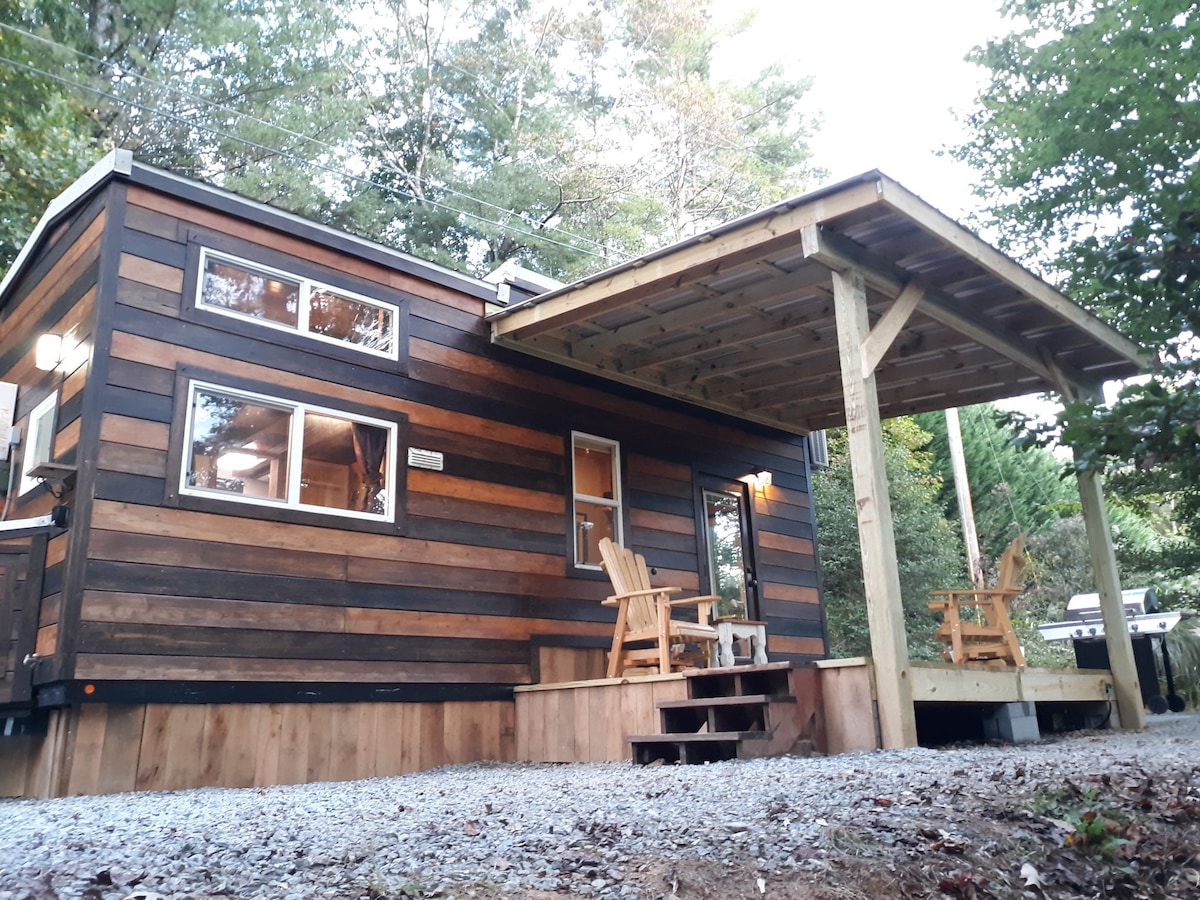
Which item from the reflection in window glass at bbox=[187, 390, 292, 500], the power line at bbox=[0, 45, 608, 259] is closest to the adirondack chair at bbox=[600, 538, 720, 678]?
the reflection in window glass at bbox=[187, 390, 292, 500]

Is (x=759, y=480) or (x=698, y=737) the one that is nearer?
(x=698, y=737)

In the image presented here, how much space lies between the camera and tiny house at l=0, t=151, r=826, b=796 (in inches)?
188

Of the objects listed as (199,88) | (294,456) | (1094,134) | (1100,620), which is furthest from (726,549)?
(199,88)

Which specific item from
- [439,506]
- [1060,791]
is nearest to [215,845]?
[1060,791]

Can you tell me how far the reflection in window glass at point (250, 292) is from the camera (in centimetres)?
552

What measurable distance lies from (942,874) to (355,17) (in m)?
17.4

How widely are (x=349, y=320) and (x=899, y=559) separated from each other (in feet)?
38.9

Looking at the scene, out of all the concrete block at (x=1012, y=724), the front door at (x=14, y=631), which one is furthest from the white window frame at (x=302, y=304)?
the concrete block at (x=1012, y=724)

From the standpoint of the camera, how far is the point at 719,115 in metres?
17.3

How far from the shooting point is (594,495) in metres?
7.39

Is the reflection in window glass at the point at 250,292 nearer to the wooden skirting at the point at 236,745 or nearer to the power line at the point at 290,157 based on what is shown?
the wooden skirting at the point at 236,745

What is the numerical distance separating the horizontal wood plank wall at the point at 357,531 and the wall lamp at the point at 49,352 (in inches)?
31.1

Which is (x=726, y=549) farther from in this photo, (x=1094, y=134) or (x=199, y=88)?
(x=199, y=88)

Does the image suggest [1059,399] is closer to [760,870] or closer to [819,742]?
[819,742]
